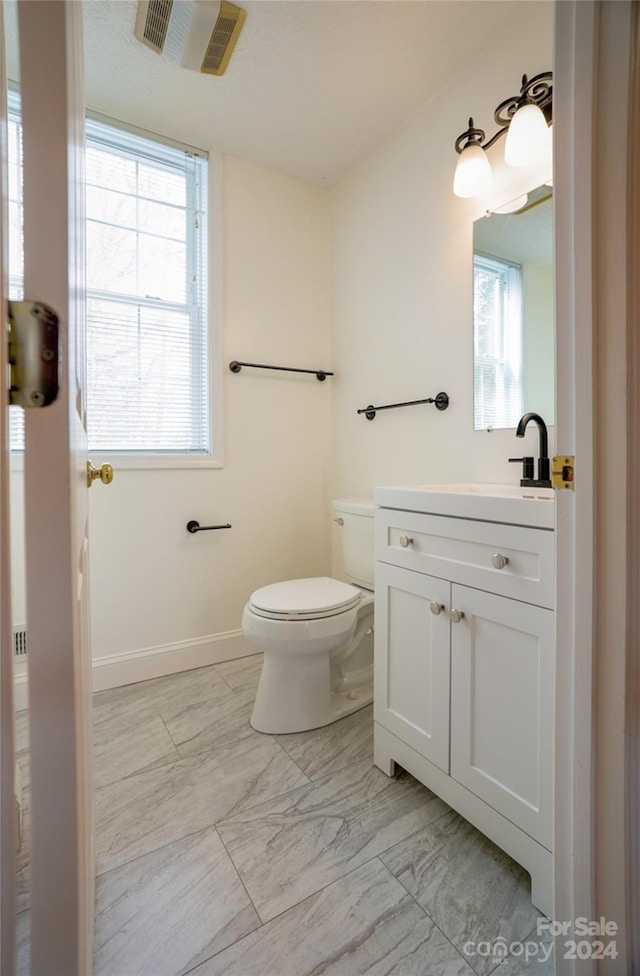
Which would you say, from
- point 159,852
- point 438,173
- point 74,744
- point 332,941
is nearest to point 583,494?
point 74,744

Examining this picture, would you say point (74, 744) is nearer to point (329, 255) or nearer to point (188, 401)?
point (188, 401)

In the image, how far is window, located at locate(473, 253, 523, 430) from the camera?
4.98ft

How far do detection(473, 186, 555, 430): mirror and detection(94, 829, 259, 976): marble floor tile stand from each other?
1.54m

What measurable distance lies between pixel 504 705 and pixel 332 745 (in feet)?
2.46

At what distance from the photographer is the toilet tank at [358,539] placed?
5.81 feet

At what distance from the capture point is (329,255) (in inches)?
96.7

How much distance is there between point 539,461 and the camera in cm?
137

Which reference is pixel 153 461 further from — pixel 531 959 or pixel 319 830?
pixel 531 959

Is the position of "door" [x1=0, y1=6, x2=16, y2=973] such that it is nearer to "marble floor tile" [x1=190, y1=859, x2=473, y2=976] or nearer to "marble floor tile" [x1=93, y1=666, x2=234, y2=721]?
"marble floor tile" [x1=190, y1=859, x2=473, y2=976]

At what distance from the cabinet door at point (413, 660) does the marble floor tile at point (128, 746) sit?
30.2 inches

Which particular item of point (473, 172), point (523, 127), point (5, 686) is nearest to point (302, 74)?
point (473, 172)

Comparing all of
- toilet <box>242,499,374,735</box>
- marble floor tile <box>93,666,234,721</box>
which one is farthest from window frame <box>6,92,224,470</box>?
marble floor tile <box>93,666,234,721</box>

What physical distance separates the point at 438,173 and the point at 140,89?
1248mm

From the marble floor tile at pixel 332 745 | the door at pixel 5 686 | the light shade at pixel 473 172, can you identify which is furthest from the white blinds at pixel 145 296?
the door at pixel 5 686
